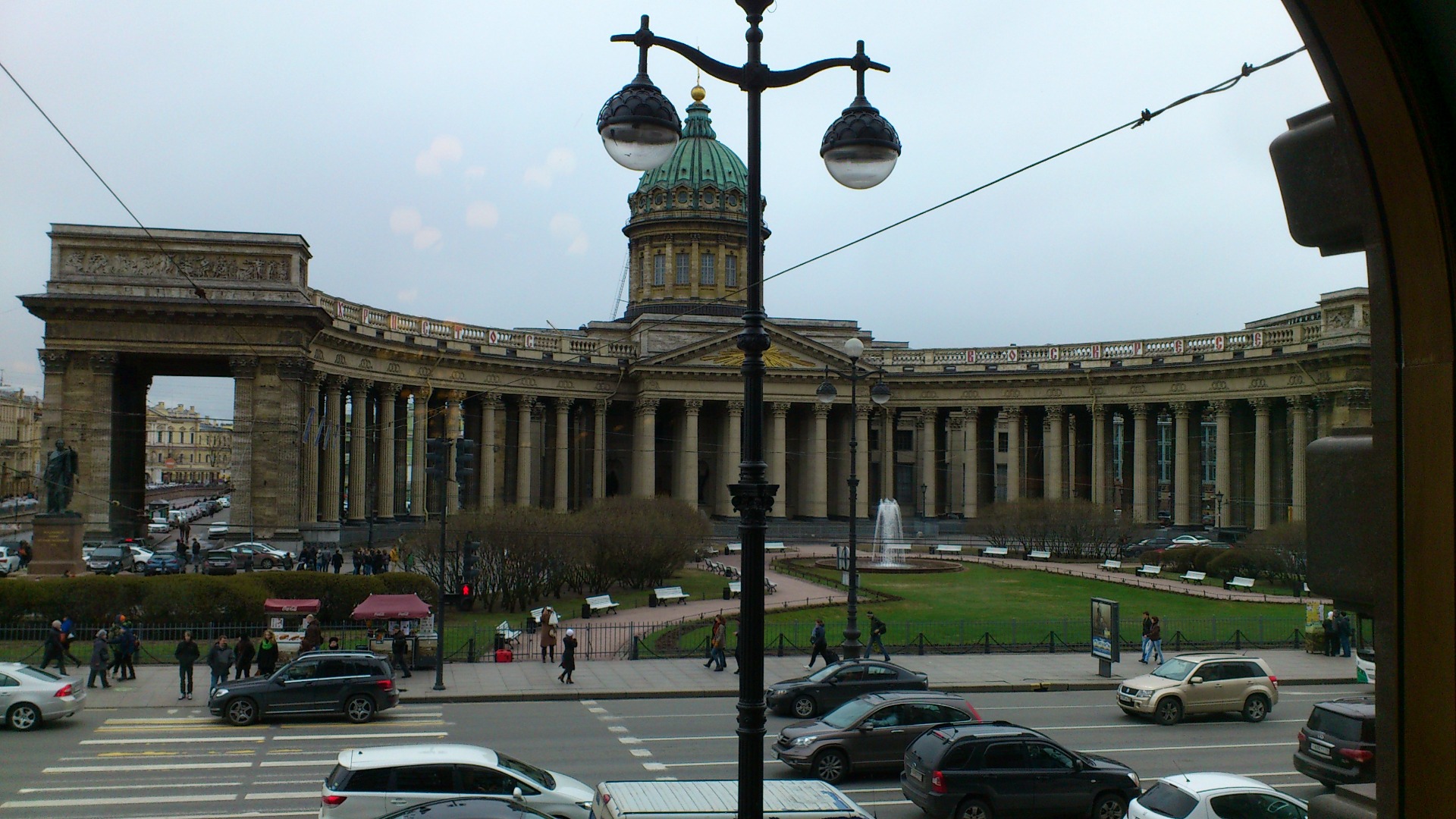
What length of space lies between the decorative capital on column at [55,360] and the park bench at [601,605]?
28760mm

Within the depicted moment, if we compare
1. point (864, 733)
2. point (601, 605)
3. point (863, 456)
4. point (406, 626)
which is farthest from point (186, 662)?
point (863, 456)

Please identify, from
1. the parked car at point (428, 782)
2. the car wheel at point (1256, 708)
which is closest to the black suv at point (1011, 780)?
the parked car at point (428, 782)

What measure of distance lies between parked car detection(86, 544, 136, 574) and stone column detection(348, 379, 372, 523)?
54.8 ft

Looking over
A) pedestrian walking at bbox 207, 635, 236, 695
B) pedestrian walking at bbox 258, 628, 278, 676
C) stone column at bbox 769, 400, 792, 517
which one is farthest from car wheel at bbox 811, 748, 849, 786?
stone column at bbox 769, 400, 792, 517

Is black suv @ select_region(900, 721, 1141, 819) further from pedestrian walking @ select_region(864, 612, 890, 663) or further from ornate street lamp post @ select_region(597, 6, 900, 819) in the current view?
pedestrian walking @ select_region(864, 612, 890, 663)

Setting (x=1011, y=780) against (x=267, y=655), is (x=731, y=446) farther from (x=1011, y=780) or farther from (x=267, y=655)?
(x=1011, y=780)

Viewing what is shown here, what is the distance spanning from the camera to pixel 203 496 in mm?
141000

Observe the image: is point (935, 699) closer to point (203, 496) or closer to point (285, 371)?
point (285, 371)

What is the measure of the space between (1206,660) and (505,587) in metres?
24.8

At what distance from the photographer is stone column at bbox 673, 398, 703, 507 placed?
80.4m

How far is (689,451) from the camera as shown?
80.7 metres

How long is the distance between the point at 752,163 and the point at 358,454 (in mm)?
59424

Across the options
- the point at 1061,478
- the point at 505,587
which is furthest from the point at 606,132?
the point at 1061,478

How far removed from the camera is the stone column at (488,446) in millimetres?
74750
